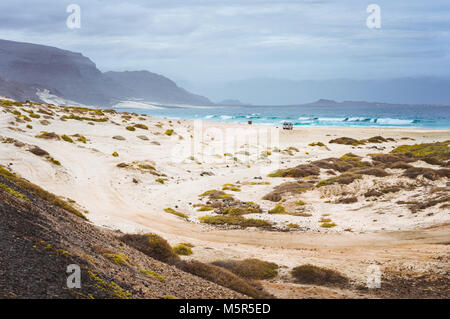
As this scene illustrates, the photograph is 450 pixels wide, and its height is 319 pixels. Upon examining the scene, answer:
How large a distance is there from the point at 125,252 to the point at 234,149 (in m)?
40.8

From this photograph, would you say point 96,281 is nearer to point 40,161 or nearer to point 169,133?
point 40,161

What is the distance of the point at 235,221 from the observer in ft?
73.0

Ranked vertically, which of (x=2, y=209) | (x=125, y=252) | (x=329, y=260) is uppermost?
(x=2, y=209)

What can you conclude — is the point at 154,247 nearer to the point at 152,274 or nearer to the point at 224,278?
the point at 152,274

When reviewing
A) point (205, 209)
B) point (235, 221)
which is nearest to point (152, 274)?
point (235, 221)

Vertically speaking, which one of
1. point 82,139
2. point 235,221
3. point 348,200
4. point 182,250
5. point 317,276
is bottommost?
point 235,221

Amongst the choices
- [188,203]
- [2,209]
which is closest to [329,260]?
[2,209]

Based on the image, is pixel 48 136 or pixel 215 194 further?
pixel 48 136

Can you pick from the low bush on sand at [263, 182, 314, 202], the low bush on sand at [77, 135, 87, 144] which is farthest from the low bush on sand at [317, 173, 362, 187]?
the low bush on sand at [77, 135, 87, 144]

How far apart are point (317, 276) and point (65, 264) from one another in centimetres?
815

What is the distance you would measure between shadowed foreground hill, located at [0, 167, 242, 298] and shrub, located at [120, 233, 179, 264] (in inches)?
30.8

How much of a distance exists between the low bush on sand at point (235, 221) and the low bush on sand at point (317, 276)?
753 cm

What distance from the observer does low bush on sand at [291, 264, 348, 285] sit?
1344 centimetres

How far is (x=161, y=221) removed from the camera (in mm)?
21953
